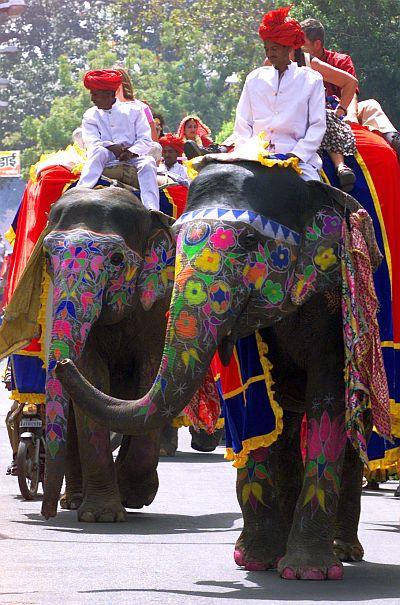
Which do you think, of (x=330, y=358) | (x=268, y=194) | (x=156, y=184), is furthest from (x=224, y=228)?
(x=156, y=184)

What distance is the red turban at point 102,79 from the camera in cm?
1379

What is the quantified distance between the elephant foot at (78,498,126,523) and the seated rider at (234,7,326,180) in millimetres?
3244

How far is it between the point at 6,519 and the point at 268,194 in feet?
13.0

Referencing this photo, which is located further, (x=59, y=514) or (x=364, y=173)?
(x=59, y=514)

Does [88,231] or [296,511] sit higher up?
[88,231]

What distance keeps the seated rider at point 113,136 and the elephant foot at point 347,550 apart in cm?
355

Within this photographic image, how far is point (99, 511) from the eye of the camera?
12.5 meters

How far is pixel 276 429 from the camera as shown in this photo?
31.9ft

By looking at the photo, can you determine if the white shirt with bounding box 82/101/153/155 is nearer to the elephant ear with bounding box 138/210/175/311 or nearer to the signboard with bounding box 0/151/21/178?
the elephant ear with bounding box 138/210/175/311

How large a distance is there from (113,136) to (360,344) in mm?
5072

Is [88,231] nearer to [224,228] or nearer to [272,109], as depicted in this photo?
[272,109]

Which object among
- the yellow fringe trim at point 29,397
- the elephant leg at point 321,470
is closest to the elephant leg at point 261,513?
the elephant leg at point 321,470

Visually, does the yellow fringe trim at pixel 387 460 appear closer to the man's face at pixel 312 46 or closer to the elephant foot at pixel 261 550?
the elephant foot at pixel 261 550

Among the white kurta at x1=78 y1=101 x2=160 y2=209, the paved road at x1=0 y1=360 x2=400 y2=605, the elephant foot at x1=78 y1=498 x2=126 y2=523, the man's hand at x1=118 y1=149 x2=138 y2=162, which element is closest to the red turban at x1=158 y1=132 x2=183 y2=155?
the white kurta at x1=78 y1=101 x2=160 y2=209
